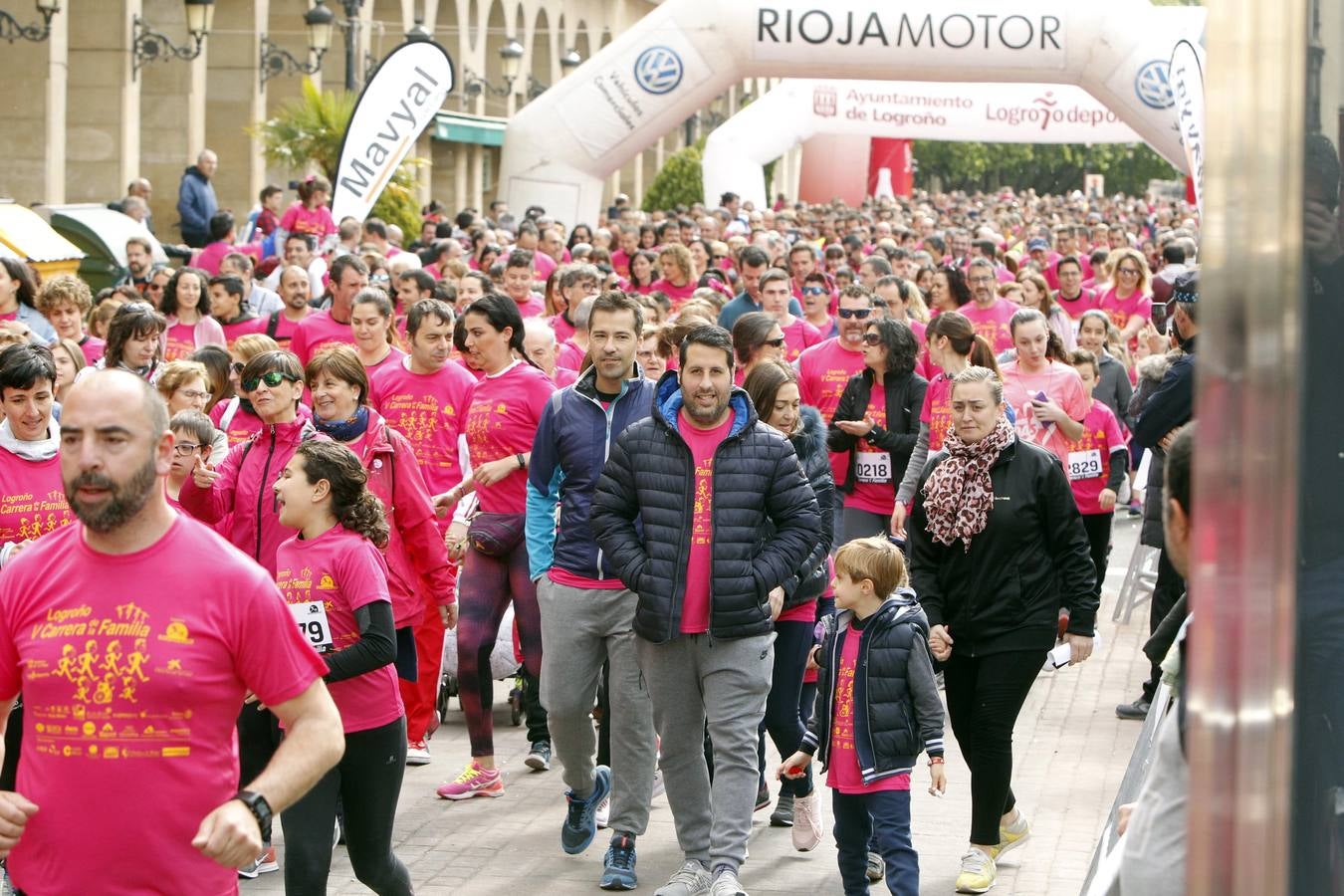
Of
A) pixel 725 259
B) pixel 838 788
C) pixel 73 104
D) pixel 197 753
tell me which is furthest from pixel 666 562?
pixel 73 104

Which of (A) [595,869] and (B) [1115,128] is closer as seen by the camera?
(A) [595,869]

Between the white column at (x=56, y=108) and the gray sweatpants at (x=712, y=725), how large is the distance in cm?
2056

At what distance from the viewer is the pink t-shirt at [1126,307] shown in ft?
51.9

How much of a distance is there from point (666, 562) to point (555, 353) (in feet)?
10.7

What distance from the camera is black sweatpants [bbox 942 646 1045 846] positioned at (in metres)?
6.53

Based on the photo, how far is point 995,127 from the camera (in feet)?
113

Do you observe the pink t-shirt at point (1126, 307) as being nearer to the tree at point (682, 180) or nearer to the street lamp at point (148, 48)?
the street lamp at point (148, 48)

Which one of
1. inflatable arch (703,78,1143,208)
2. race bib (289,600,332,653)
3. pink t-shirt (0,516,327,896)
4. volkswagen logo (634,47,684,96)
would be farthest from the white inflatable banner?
inflatable arch (703,78,1143,208)

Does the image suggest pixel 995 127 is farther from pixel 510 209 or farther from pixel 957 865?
pixel 957 865

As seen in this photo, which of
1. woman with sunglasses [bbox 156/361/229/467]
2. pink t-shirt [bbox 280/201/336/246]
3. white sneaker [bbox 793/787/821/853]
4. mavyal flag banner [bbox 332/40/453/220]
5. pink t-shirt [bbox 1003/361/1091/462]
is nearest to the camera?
white sneaker [bbox 793/787/821/853]

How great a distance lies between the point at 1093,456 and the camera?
31.8 ft

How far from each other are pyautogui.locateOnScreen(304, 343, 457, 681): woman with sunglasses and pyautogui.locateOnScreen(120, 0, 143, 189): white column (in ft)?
69.5

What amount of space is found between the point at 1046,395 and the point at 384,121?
7785mm

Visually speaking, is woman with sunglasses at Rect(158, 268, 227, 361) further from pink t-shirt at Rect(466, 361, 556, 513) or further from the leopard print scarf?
the leopard print scarf
